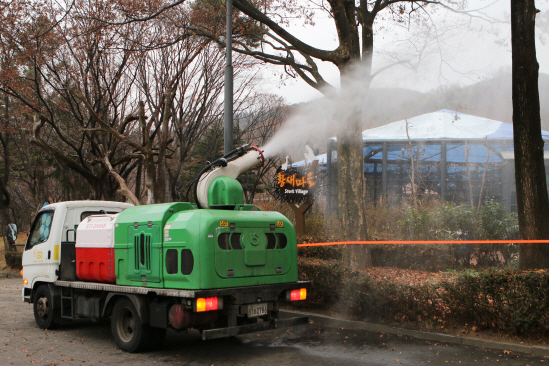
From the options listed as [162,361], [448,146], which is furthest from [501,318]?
[448,146]

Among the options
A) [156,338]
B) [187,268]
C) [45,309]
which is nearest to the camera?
[187,268]

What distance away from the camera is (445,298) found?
6910mm

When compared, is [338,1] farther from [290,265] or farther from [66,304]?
[66,304]

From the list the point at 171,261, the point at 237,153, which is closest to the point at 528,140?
the point at 237,153

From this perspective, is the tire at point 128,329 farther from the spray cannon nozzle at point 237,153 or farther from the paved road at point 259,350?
the spray cannon nozzle at point 237,153

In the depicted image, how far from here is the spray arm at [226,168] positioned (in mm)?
7137

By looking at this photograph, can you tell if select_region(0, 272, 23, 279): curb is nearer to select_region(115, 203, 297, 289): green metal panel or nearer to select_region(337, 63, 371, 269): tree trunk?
select_region(115, 203, 297, 289): green metal panel

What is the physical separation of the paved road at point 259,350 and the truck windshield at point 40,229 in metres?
1.61

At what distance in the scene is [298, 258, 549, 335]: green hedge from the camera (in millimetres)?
6137

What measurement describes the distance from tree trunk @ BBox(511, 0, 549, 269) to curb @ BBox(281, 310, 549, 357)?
170 centimetres

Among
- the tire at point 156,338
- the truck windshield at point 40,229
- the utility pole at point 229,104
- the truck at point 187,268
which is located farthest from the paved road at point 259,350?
the utility pole at point 229,104

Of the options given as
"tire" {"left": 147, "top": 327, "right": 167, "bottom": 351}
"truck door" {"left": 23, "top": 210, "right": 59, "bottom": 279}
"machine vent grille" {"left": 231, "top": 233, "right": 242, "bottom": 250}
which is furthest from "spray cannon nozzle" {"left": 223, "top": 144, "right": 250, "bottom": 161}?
Answer: "truck door" {"left": 23, "top": 210, "right": 59, "bottom": 279}

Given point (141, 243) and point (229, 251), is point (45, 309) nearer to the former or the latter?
point (141, 243)

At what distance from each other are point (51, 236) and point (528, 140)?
819 centimetres
